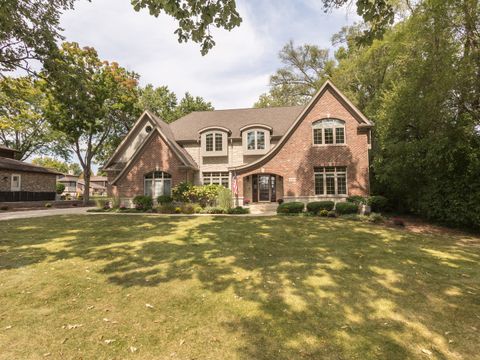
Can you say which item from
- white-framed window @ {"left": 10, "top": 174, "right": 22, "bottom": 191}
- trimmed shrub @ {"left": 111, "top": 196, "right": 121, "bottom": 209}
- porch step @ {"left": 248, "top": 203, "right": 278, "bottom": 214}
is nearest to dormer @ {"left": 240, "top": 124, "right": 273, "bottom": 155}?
porch step @ {"left": 248, "top": 203, "right": 278, "bottom": 214}

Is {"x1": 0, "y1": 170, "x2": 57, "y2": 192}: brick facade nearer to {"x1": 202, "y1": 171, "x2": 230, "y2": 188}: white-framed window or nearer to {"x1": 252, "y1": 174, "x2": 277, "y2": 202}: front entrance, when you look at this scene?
{"x1": 202, "y1": 171, "x2": 230, "y2": 188}: white-framed window

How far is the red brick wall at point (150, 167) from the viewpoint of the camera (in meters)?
22.9

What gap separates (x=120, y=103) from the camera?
1164 inches

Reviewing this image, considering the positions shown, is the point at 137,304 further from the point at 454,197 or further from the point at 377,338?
the point at 454,197

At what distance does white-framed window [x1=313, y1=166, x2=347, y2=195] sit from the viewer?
20.4 metres

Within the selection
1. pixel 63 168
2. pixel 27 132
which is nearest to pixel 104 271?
pixel 27 132

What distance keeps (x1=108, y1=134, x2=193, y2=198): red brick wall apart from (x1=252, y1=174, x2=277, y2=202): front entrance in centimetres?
642

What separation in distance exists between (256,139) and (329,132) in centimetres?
653

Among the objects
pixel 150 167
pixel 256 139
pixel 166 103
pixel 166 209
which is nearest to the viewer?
pixel 166 209

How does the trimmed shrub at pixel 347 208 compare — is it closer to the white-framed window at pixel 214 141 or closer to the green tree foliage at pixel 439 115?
the green tree foliage at pixel 439 115

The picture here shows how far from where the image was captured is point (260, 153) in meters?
24.1

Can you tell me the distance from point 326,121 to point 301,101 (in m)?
19.0

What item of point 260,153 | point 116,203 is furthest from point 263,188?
point 116,203

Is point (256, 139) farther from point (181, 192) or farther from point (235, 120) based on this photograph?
point (181, 192)
